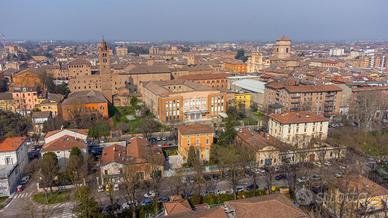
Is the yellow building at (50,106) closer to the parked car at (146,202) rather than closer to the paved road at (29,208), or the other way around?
the paved road at (29,208)

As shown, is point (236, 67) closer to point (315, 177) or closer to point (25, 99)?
point (25, 99)

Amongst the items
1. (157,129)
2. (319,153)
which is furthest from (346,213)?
(157,129)

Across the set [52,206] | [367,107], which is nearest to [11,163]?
[52,206]

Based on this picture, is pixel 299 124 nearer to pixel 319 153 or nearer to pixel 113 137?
pixel 319 153

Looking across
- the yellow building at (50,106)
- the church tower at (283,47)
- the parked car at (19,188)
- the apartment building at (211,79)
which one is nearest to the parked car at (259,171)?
the parked car at (19,188)

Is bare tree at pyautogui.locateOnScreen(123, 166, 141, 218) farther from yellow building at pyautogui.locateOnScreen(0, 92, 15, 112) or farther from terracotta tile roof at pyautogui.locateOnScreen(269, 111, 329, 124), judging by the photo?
yellow building at pyautogui.locateOnScreen(0, 92, 15, 112)

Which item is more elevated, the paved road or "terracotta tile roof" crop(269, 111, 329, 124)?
"terracotta tile roof" crop(269, 111, 329, 124)

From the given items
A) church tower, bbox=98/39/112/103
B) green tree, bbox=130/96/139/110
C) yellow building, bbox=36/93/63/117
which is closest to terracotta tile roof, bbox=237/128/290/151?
green tree, bbox=130/96/139/110
